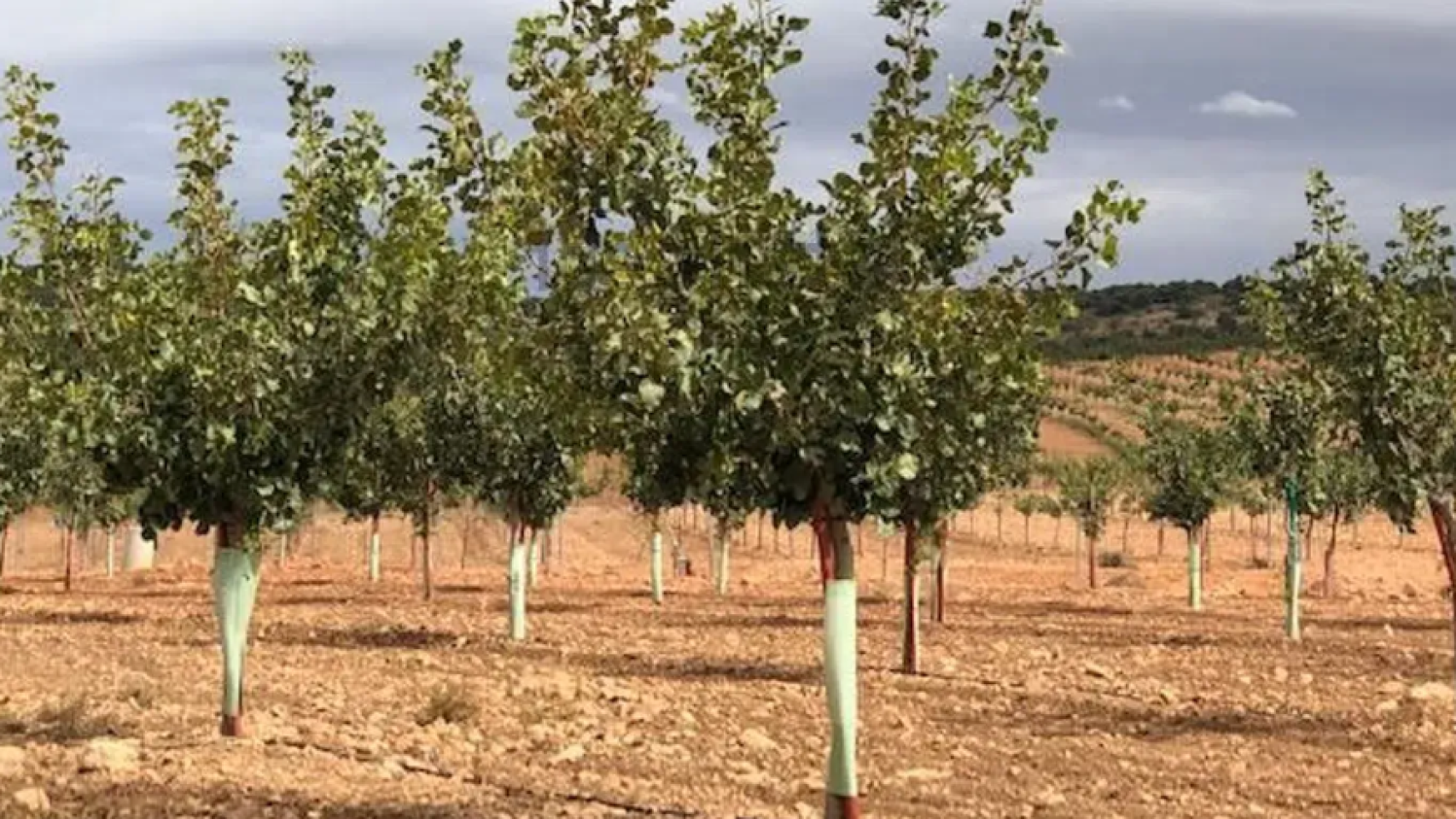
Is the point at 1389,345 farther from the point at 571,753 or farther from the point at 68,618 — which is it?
A: the point at 68,618

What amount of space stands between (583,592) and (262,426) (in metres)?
34.9

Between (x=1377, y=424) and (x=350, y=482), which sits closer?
(x=350, y=482)

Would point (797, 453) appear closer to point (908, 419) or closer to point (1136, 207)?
point (908, 419)

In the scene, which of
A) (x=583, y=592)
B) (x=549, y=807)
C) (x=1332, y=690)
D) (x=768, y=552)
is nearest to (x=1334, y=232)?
(x=1332, y=690)

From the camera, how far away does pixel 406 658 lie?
25.9 m

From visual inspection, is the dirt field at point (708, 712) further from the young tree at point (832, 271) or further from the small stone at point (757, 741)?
the young tree at point (832, 271)

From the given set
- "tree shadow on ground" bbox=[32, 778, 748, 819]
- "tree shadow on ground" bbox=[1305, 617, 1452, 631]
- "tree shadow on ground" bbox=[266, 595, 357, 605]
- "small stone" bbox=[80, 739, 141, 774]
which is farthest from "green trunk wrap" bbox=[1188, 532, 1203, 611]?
"small stone" bbox=[80, 739, 141, 774]

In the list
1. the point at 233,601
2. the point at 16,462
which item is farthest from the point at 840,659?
the point at 16,462

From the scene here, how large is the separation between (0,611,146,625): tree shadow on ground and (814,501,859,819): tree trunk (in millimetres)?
26845

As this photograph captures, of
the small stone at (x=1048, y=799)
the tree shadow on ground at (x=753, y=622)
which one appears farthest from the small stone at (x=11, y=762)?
the tree shadow on ground at (x=753, y=622)

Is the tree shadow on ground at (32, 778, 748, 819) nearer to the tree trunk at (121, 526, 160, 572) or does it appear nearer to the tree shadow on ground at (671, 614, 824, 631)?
the tree shadow on ground at (671, 614, 824, 631)

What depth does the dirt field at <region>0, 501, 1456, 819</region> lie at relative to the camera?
14.0 metres

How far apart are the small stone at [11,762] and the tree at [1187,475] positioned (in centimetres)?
3371

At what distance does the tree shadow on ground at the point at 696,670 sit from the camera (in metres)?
24.0
